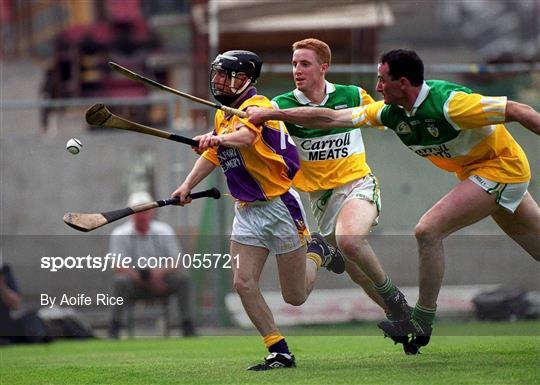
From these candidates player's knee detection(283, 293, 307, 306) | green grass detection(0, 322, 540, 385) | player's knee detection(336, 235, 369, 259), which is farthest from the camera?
player's knee detection(283, 293, 307, 306)

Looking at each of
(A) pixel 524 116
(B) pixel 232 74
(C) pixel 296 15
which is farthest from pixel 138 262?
(C) pixel 296 15

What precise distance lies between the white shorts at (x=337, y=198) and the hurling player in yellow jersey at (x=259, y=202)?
642mm

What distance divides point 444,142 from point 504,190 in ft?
1.74

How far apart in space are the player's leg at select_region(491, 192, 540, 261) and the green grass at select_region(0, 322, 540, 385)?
0.77m

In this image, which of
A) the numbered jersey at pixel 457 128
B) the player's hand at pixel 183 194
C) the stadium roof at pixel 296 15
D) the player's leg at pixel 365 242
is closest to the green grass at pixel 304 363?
the player's leg at pixel 365 242

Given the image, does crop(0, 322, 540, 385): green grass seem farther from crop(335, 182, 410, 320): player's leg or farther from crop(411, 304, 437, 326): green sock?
crop(335, 182, 410, 320): player's leg

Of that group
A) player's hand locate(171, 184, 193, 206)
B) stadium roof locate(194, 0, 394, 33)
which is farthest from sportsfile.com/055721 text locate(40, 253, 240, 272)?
stadium roof locate(194, 0, 394, 33)

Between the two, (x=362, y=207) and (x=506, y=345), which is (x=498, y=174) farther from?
(x=506, y=345)

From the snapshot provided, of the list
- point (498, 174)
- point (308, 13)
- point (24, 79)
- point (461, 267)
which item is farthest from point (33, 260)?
point (24, 79)

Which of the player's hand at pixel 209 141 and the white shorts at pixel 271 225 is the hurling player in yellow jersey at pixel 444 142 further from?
the white shorts at pixel 271 225

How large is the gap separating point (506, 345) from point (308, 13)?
12.3m

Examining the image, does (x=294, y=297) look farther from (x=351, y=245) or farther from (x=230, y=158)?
(x=230, y=158)

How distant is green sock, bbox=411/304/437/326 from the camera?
9180mm

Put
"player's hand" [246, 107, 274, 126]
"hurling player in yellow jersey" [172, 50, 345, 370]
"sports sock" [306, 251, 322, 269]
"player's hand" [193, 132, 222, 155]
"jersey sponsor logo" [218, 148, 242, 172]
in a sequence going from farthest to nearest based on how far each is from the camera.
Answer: "sports sock" [306, 251, 322, 269] < "jersey sponsor logo" [218, 148, 242, 172] < "hurling player in yellow jersey" [172, 50, 345, 370] < "player's hand" [246, 107, 274, 126] < "player's hand" [193, 132, 222, 155]
